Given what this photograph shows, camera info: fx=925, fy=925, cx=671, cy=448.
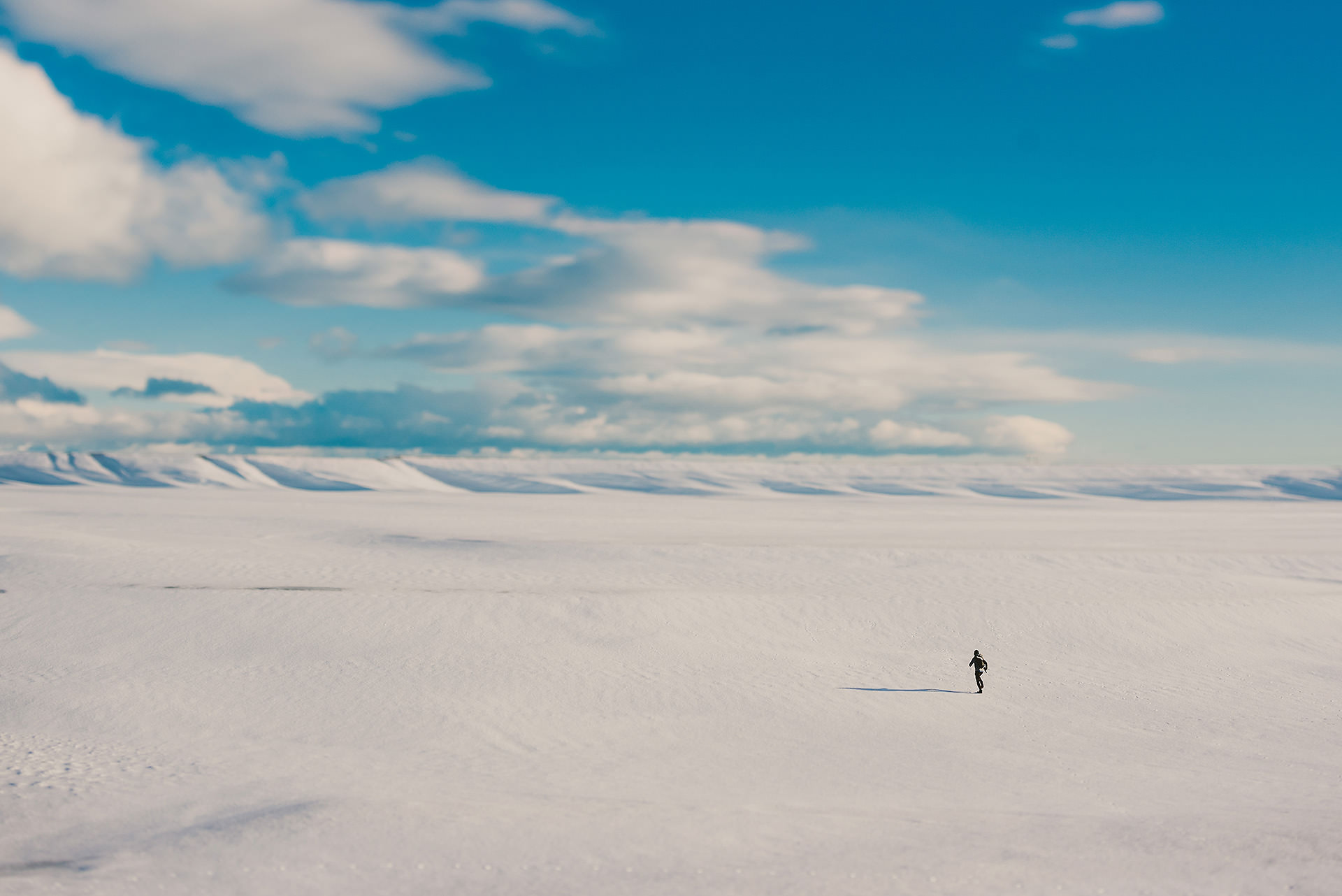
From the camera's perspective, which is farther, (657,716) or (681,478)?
(681,478)

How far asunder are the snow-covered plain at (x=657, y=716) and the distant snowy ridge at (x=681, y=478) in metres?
63.5

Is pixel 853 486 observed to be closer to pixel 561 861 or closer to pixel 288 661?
pixel 288 661

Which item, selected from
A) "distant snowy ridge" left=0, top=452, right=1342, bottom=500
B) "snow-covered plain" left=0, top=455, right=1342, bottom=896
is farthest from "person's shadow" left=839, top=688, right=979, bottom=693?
"distant snowy ridge" left=0, top=452, right=1342, bottom=500

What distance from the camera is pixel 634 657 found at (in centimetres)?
1842

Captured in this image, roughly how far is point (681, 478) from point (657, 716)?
9350cm

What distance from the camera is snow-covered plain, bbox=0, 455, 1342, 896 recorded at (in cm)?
928

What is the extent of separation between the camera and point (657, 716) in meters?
15.3

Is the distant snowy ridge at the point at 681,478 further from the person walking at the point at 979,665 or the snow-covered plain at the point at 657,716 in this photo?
the person walking at the point at 979,665

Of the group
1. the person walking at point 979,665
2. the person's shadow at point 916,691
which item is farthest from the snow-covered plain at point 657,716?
the person walking at point 979,665

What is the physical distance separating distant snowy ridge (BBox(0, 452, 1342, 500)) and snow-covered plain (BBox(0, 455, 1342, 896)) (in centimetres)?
6353

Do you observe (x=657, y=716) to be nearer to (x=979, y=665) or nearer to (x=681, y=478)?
(x=979, y=665)

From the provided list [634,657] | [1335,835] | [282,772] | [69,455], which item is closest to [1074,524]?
[634,657]

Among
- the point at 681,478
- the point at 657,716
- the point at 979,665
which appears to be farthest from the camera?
the point at 681,478

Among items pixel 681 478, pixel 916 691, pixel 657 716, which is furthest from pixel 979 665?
pixel 681 478
